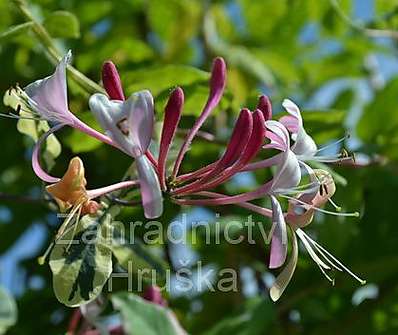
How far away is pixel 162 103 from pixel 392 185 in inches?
16.0

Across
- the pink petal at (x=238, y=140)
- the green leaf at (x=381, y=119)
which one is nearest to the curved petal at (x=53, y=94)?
the pink petal at (x=238, y=140)

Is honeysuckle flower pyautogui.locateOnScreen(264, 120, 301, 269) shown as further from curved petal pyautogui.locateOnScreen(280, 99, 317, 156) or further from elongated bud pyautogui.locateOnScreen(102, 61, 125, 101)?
elongated bud pyautogui.locateOnScreen(102, 61, 125, 101)

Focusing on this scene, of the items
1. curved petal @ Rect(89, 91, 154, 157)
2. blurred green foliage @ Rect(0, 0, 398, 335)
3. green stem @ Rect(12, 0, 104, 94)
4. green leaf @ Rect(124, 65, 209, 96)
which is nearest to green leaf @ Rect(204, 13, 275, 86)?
blurred green foliage @ Rect(0, 0, 398, 335)

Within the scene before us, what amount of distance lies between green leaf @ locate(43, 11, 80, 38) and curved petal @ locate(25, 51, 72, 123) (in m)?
0.26

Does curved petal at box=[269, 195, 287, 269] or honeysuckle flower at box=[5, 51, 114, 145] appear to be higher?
honeysuckle flower at box=[5, 51, 114, 145]

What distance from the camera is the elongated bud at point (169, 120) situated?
672 millimetres

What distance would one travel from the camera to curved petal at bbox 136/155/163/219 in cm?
60

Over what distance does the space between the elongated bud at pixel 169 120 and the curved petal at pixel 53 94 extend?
81 mm

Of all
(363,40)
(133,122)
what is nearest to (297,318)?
(363,40)

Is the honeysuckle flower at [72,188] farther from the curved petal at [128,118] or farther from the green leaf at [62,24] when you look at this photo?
the green leaf at [62,24]

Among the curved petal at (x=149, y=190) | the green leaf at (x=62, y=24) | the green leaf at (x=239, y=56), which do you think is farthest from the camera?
the green leaf at (x=239, y=56)

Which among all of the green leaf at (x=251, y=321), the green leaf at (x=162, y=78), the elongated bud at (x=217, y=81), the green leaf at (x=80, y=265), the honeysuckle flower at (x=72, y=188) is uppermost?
the honeysuckle flower at (x=72, y=188)

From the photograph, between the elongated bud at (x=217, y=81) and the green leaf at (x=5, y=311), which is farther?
the green leaf at (x=5, y=311)

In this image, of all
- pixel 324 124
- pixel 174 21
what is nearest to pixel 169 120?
pixel 324 124
